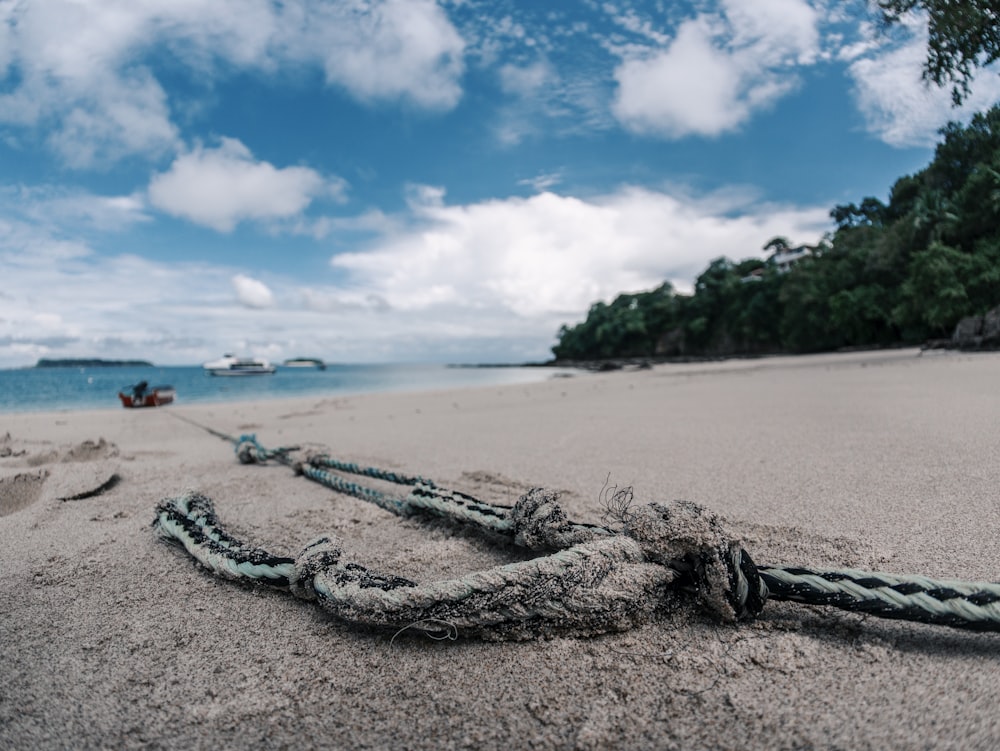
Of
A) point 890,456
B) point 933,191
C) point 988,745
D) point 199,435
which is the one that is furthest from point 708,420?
point 933,191

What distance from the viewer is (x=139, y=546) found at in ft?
5.32

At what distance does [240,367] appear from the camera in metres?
46.3

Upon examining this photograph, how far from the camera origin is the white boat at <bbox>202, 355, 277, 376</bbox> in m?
45.5

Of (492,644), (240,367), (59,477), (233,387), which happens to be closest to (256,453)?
(59,477)

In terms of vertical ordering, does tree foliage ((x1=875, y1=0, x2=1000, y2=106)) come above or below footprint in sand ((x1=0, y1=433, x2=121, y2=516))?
above

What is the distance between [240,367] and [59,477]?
159 feet

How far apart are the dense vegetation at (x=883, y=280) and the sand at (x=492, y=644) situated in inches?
794

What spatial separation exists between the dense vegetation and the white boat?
39213 millimetres

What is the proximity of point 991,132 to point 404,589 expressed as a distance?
74.1 feet

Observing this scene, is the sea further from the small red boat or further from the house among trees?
the house among trees

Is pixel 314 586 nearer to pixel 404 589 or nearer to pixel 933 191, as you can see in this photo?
pixel 404 589

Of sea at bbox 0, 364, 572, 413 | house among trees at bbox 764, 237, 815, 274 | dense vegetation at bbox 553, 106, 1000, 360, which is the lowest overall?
sea at bbox 0, 364, 572, 413

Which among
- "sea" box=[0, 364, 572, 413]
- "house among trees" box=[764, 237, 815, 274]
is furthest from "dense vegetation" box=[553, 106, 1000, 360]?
"sea" box=[0, 364, 572, 413]

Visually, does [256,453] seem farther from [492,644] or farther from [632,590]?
[632,590]
